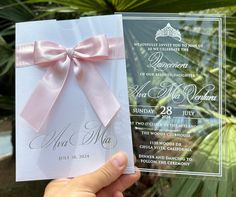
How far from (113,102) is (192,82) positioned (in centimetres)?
14

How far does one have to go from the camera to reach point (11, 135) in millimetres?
1503

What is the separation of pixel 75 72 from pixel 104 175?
0.60ft

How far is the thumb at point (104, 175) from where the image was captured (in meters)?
0.75

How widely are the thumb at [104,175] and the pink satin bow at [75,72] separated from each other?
0.07 metres

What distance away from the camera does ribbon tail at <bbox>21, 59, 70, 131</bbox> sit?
768 millimetres

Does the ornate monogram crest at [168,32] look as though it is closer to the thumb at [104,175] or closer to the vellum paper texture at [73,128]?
the vellum paper texture at [73,128]

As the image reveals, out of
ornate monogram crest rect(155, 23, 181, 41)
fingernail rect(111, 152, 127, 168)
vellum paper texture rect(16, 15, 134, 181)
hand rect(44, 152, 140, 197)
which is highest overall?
ornate monogram crest rect(155, 23, 181, 41)

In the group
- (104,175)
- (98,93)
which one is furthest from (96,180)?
(98,93)

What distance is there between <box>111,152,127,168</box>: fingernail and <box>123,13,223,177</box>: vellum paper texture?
0.04 m

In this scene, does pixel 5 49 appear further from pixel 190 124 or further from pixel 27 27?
pixel 190 124

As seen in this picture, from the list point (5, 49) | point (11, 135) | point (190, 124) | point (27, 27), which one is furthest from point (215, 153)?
point (11, 135)

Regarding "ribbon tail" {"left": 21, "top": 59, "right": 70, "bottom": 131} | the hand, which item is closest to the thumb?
the hand

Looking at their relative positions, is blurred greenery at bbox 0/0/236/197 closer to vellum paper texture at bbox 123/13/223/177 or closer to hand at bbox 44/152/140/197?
vellum paper texture at bbox 123/13/223/177

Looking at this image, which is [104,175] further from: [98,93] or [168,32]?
[168,32]
